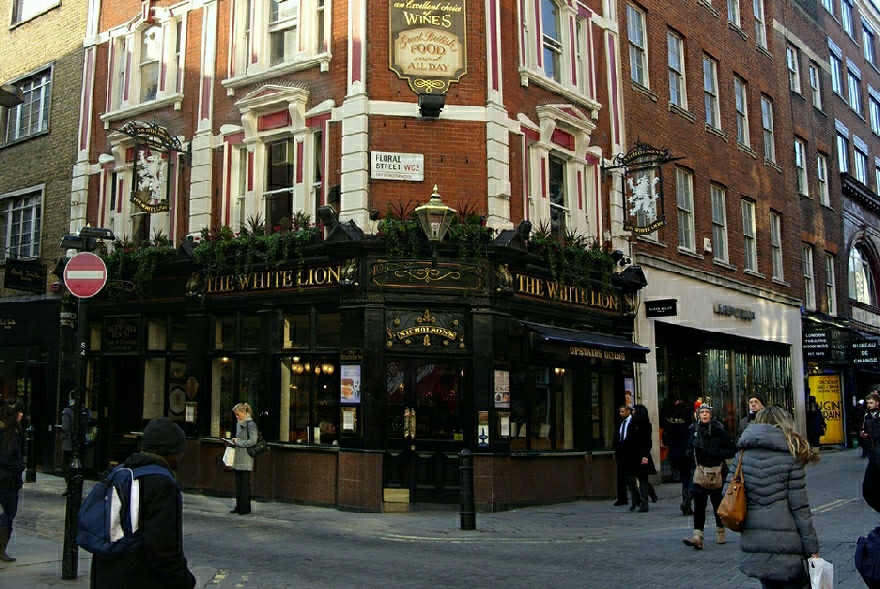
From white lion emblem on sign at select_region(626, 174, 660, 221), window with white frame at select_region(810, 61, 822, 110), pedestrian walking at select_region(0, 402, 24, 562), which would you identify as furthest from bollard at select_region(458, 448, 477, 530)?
window with white frame at select_region(810, 61, 822, 110)

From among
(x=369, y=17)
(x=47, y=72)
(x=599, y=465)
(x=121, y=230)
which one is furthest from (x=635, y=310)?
(x=47, y=72)

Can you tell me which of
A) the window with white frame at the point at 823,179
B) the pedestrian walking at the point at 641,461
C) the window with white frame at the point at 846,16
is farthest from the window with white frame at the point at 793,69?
the pedestrian walking at the point at 641,461

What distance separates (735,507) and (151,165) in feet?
46.5

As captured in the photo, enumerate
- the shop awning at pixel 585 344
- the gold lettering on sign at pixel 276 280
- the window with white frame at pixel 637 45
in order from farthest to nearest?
1. the window with white frame at pixel 637 45
2. the shop awning at pixel 585 344
3. the gold lettering on sign at pixel 276 280

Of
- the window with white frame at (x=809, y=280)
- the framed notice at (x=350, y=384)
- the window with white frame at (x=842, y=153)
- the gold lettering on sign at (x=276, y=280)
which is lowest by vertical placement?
the framed notice at (x=350, y=384)

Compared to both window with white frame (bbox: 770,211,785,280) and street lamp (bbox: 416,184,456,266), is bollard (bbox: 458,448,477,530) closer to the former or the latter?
street lamp (bbox: 416,184,456,266)

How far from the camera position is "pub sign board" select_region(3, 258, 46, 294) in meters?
19.0

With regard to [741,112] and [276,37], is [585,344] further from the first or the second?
[741,112]

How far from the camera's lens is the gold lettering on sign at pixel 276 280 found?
47.1ft

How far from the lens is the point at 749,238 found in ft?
78.8

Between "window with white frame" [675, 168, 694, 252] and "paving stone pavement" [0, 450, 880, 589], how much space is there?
7643 millimetres

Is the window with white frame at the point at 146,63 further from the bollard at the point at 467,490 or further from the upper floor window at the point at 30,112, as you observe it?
the bollard at the point at 467,490

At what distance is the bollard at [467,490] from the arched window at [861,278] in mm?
24818

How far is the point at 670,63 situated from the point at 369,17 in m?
9.54
